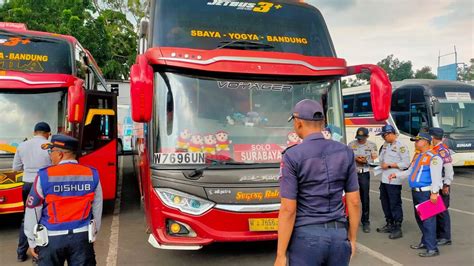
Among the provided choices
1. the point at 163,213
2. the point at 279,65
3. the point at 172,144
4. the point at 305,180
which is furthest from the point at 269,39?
the point at 305,180

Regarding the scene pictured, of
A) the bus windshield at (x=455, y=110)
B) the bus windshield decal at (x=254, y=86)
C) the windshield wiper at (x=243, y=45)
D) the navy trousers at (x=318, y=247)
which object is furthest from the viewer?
the bus windshield at (x=455, y=110)

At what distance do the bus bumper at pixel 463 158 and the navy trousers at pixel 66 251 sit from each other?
11.5 meters

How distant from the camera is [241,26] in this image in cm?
505

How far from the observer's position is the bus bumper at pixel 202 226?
161 inches

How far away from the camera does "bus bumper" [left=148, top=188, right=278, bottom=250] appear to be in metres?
4.09

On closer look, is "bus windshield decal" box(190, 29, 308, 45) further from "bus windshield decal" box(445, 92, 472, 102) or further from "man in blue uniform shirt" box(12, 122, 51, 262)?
"bus windshield decal" box(445, 92, 472, 102)

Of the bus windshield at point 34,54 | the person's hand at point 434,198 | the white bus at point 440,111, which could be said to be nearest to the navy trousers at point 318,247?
the person's hand at point 434,198

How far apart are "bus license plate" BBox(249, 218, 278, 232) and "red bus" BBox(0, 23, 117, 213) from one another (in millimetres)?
3086

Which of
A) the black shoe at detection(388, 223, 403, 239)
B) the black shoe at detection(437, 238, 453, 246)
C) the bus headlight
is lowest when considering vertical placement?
the black shoe at detection(437, 238, 453, 246)

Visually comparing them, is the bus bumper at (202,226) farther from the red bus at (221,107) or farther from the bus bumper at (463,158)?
the bus bumper at (463,158)

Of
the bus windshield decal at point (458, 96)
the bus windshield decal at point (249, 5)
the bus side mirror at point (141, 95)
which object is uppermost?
the bus windshield decal at point (249, 5)

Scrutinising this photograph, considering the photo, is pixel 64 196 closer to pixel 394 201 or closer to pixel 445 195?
pixel 394 201

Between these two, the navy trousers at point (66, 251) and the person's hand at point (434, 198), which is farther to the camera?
the person's hand at point (434, 198)

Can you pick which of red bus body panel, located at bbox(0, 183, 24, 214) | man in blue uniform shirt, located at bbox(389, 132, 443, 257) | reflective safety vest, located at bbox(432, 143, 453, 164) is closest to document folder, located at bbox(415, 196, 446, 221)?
man in blue uniform shirt, located at bbox(389, 132, 443, 257)
